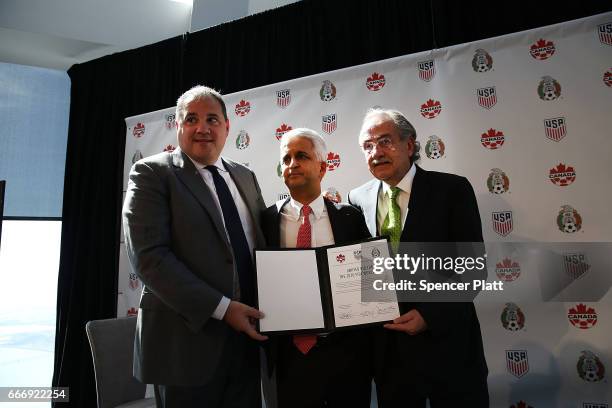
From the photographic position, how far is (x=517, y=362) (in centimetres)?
228

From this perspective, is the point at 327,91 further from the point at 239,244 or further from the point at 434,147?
the point at 239,244

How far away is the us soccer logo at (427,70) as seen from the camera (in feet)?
8.61

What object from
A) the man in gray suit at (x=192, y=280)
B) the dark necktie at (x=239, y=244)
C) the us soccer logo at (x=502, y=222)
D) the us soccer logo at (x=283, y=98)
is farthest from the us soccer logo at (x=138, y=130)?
the us soccer logo at (x=502, y=222)

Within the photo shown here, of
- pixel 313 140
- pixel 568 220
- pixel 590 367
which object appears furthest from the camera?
pixel 568 220

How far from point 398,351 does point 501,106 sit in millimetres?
1653

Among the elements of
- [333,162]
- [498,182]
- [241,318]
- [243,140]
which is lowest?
[241,318]

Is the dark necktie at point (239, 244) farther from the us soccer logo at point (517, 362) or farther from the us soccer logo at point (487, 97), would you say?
the us soccer logo at point (487, 97)

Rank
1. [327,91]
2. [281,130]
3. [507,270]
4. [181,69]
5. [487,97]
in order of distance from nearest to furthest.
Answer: [507,270] < [487,97] < [327,91] < [281,130] < [181,69]

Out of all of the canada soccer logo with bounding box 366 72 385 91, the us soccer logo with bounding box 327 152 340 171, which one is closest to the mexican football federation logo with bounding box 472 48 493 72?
the canada soccer logo with bounding box 366 72 385 91

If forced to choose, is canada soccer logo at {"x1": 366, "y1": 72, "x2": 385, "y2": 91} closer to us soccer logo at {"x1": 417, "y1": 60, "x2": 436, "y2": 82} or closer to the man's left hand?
us soccer logo at {"x1": 417, "y1": 60, "x2": 436, "y2": 82}

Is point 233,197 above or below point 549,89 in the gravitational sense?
below

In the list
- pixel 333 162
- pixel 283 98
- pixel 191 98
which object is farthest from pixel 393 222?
pixel 283 98

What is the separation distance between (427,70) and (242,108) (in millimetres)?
1354

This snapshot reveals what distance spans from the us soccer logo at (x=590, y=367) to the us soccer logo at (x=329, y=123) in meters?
1.90
